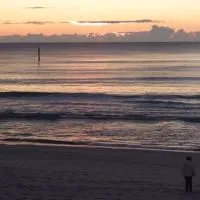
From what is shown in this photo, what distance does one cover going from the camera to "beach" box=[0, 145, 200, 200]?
1611cm

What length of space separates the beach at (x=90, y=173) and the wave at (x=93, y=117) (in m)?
11.8

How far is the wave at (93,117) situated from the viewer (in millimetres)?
38500

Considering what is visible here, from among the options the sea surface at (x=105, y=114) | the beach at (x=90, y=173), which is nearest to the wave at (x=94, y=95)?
the sea surface at (x=105, y=114)

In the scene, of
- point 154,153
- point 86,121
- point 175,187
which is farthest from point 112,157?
point 86,121

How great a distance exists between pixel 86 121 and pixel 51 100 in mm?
14814

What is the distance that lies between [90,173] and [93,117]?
65.6 feet

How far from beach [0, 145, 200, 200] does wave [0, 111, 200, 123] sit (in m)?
11.8

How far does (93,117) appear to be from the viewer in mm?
40125

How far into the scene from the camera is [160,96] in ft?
175

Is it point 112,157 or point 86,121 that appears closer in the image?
point 112,157

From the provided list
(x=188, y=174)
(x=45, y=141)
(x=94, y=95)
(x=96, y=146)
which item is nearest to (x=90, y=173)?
(x=188, y=174)

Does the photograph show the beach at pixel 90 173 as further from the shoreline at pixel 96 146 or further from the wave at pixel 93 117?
the wave at pixel 93 117

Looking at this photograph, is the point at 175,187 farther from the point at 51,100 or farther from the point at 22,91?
the point at 22,91

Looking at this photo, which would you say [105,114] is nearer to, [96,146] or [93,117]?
[93,117]
